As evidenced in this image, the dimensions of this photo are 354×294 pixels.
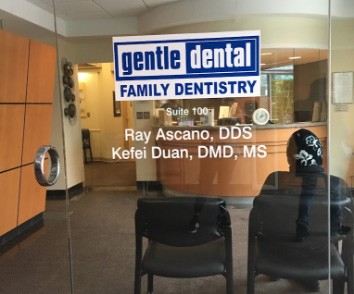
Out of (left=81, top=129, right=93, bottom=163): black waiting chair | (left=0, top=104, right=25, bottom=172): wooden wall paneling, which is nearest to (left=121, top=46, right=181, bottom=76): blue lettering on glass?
(left=81, top=129, right=93, bottom=163): black waiting chair

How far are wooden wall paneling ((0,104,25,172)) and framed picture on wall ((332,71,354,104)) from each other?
2.76 metres

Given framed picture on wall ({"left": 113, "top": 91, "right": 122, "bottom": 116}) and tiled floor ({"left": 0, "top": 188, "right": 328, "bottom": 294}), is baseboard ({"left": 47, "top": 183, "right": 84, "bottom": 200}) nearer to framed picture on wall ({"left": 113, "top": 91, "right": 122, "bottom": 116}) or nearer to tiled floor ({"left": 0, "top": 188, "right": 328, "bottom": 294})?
tiled floor ({"left": 0, "top": 188, "right": 328, "bottom": 294})

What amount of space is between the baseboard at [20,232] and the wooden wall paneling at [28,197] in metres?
0.06

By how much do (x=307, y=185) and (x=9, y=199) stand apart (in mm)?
2862

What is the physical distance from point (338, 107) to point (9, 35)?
267cm

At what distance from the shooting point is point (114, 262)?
2959 mm

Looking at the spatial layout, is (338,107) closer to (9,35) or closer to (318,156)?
(318,156)

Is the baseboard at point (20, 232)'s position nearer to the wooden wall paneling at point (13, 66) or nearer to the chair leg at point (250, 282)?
the wooden wall paneling at point (13, 66)

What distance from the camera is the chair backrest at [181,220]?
2.02m

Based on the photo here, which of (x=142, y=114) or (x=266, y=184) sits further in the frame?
(x=266, y=184)

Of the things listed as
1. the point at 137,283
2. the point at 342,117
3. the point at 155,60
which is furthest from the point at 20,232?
the point at 342,117

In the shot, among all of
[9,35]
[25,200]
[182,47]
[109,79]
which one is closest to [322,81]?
[182,47]

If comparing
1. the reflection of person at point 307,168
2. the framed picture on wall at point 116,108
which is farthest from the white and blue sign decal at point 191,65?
the reflection of person at point 307,168

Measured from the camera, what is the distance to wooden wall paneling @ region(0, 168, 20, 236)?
3.34 m
